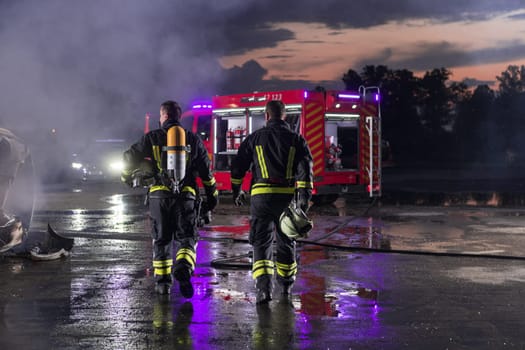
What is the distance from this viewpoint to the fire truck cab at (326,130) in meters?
14.9

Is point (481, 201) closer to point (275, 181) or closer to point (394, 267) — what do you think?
point (394, 267)

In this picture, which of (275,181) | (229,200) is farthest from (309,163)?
(229,200)

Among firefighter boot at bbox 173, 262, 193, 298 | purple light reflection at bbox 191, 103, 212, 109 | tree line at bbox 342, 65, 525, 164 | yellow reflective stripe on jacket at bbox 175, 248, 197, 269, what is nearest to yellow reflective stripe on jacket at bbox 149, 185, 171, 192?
yellow reflective stripe on jacket at bbox 175, 248, 197, 269

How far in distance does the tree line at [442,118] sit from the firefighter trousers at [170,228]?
160 ft

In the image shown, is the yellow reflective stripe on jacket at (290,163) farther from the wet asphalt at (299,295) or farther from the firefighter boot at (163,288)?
the firefighter boot at (163,288)

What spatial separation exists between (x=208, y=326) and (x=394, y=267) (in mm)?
3096

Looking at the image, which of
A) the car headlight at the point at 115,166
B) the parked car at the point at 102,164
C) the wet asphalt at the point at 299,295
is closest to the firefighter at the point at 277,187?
the wet asphalt at the point at 299,295

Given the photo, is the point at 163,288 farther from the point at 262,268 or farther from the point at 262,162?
the point at 262,162

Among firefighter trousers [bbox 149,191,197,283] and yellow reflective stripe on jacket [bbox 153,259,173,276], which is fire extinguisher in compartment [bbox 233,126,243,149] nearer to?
firefighter trousers [bbox 149,191,197,283]

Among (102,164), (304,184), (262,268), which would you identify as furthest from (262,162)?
(102,164)

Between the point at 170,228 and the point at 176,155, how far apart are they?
0.61 meters

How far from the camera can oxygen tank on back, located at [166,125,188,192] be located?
625cm

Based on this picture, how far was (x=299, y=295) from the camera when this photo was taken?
20.9ft

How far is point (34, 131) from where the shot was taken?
9.53m
